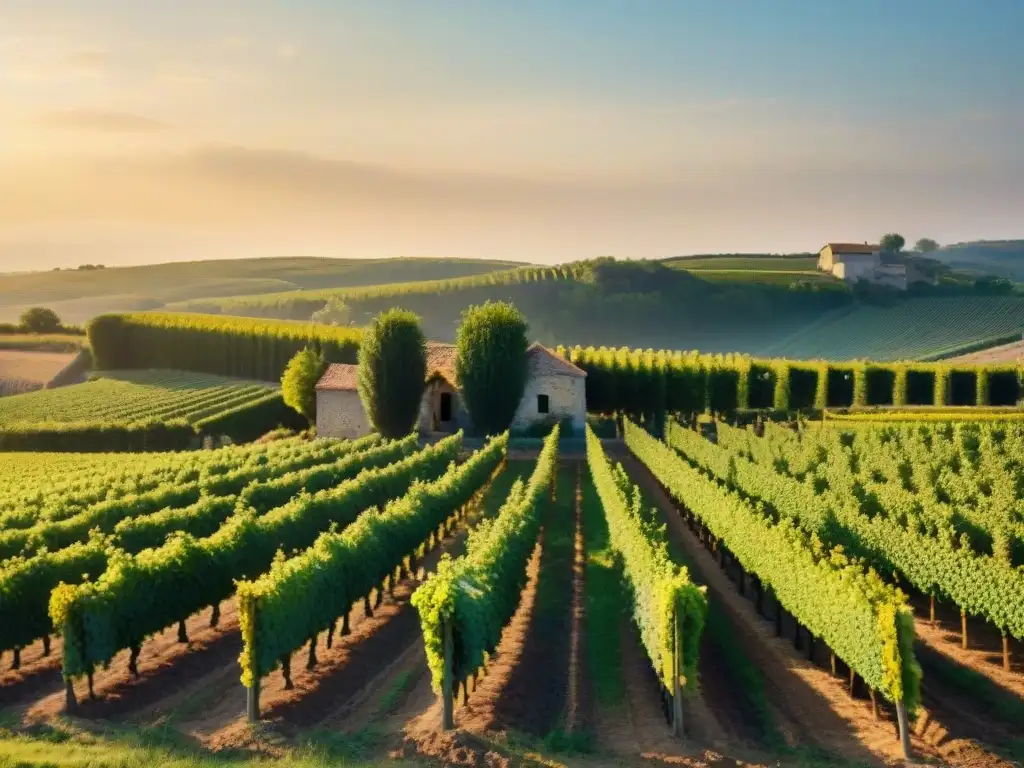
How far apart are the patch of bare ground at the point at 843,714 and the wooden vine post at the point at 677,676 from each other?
2287mm

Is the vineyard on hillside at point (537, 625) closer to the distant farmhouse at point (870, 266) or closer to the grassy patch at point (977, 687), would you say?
the grassy patch at point (977, 687)

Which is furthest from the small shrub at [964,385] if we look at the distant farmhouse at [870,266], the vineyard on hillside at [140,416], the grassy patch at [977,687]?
the distant farmhouse at [870,266]

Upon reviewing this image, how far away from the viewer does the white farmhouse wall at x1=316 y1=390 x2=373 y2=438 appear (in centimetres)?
7044

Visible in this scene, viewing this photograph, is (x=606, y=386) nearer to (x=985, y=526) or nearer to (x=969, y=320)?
(x=985, y=526)

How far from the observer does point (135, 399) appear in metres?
85.4

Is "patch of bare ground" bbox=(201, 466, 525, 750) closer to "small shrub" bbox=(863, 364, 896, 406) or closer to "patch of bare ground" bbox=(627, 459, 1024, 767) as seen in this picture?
"patch of bare ground" bbox=(627, 459, 1024, 767)

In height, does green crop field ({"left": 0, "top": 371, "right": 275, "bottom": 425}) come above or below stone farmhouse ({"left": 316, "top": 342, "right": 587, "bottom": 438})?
below

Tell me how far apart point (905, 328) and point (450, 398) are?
260 ft

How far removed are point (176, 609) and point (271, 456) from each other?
94.5ft

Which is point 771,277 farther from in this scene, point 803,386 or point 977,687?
point 977,687

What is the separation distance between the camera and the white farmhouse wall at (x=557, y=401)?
67.6 meters

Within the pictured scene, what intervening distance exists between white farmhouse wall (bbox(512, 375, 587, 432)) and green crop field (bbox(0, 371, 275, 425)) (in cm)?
2432

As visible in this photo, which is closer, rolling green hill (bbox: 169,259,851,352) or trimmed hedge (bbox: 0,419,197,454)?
trimmed hedge (bbox: 0,419,197,454)

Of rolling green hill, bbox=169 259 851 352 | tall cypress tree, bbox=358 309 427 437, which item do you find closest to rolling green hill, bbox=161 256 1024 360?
rolling green hill, bbox=169 259 851 352
